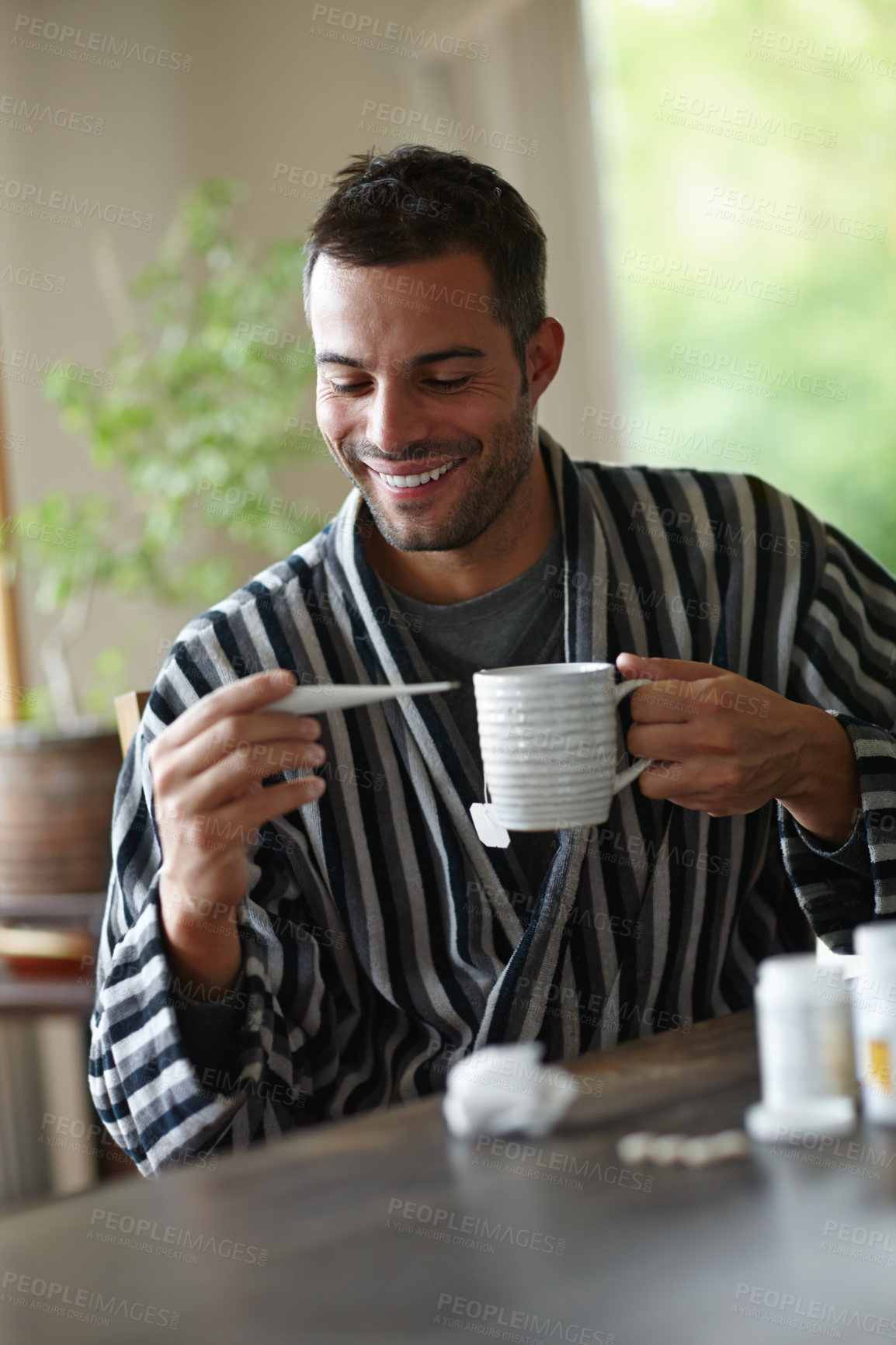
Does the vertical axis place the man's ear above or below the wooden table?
above

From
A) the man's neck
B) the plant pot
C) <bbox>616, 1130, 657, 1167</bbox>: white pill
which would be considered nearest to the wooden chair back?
the man's neck

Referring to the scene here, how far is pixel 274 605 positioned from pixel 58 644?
2.00 meters

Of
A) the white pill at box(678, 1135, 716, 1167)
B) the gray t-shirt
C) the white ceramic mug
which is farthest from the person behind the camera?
the gray t-shirt

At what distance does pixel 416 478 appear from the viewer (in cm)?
145

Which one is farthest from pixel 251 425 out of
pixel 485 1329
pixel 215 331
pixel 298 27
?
pixel 485 1329

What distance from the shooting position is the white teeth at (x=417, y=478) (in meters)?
1.45

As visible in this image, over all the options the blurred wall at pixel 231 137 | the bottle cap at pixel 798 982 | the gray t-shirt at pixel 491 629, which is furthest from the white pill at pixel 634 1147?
the blurred wall at pixel 231 137

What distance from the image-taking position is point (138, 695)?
1.51 meters

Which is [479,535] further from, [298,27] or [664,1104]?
[298,27]

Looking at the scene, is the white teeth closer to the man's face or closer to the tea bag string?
the man's face

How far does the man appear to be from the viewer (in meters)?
1.19

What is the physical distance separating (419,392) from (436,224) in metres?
0.18

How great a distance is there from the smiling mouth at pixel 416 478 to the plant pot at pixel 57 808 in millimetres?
1223

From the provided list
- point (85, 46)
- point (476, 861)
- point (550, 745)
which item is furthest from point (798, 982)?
point (85, 46)
